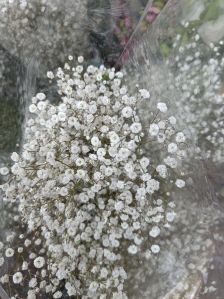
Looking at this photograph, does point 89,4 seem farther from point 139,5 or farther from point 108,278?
point 108,278

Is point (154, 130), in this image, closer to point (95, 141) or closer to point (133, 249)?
point (95, 141)

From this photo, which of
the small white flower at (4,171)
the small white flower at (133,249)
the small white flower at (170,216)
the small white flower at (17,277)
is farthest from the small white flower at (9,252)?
the small white flower at (170,216)

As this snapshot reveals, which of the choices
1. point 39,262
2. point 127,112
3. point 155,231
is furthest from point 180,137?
point 39,262

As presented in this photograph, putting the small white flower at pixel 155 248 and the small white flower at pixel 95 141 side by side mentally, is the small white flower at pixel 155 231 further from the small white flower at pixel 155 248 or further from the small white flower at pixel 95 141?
the small white flower at pixel 95 141

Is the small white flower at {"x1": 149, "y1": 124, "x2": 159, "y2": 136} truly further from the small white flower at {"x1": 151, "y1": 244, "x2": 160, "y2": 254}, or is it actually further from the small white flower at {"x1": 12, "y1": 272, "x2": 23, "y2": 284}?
the small white flower at {"x1": 12, "y1": 272, "x2": 23, "y2": 284}

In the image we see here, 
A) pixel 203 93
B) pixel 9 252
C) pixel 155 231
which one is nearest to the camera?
pixel 155 231

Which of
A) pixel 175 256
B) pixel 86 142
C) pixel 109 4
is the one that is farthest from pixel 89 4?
pixel 175 256

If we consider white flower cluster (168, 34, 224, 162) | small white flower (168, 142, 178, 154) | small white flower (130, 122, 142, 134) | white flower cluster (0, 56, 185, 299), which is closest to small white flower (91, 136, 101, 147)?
white flower cluster (0, 56, 185, 299)

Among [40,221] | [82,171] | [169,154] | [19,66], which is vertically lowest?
[40,221]
